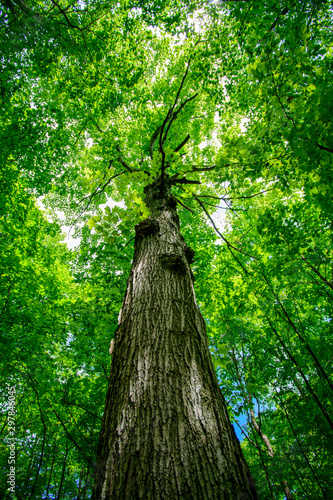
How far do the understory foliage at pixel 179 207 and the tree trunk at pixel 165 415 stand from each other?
1.66 ft

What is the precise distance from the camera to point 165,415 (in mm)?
1027

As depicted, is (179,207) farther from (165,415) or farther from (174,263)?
(165,415)

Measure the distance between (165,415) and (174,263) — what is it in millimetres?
1210

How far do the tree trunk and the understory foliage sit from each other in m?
0.51

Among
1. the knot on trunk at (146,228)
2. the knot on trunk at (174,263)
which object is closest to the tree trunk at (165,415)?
the knot on trunk at (174,263)

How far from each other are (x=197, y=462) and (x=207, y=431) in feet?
0.44

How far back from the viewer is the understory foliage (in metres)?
2.36

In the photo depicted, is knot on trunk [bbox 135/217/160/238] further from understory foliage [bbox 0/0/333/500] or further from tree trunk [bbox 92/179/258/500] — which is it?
tree trunk [bbox 92/179/258/500]

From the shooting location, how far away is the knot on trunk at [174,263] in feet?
6.60

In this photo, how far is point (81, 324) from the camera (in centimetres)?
414

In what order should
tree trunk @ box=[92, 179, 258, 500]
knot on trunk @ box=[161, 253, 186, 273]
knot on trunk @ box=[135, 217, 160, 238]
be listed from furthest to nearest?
1. knot on trunk @ box=[135, 217, 160, 238]
2. knot on trunk @ box=[161, 253, 186, 273]
3. tree trunk @ box=[92, 179, 258, 500]

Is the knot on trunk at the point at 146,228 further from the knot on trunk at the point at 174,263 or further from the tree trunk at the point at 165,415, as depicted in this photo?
the tree trunk at the point at 165,415

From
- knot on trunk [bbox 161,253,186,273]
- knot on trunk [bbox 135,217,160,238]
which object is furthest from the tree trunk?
knot on trunk [bbox 135,217,160,238]

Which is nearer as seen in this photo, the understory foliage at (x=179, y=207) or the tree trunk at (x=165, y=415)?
the tree trunk at (x=165, y=415)
